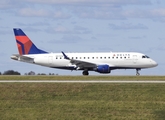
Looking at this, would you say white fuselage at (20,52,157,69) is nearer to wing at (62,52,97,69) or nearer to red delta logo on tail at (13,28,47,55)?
wing at (62,52,97,69)

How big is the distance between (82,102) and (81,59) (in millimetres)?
37871

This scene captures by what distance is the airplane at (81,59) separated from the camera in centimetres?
6700

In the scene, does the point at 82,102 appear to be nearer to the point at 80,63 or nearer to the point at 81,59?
the point at 80,63

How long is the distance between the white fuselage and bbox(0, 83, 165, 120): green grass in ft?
92.4

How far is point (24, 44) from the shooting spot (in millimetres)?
72000

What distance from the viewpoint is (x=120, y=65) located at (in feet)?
221

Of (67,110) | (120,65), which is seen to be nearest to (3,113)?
(67,110)

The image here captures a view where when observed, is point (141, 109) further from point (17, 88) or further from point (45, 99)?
point (17, 88)

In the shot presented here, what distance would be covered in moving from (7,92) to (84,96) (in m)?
5.38

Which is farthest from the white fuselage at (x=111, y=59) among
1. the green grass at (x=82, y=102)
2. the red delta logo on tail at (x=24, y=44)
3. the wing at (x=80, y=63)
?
the green grass at (x=82, y=102)

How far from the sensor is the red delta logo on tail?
235ft

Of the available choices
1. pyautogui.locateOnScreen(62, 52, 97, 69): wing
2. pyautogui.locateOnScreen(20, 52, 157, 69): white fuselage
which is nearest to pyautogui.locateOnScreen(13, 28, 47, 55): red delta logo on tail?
pyautogui.locateOnScreen(20, 52, 157, 69): white fuselage

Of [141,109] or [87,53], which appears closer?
[141,109]

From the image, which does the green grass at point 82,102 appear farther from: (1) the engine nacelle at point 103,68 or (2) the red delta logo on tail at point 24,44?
(2) the red delta logo on tail at point 24,44
